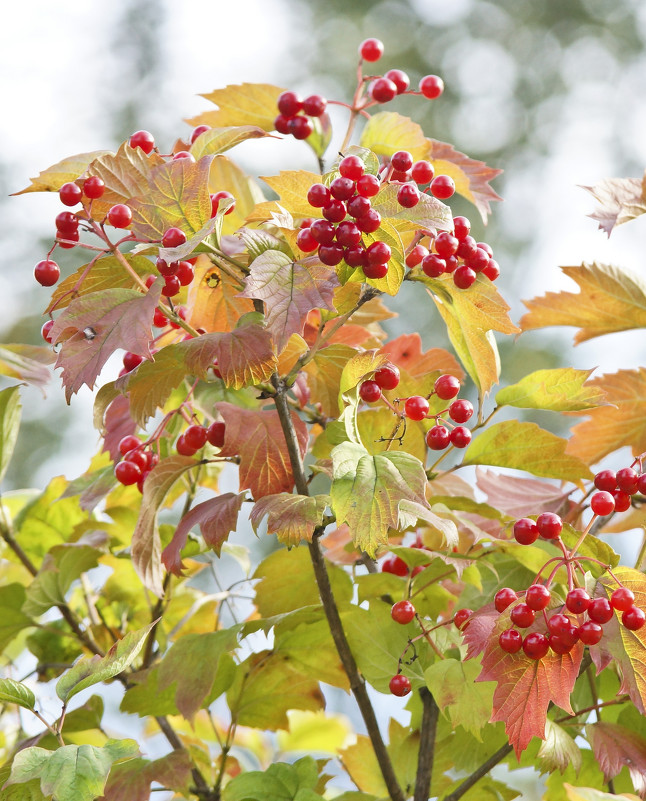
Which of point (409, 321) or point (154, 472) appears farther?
point (409, 321)

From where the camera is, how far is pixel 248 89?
73cm

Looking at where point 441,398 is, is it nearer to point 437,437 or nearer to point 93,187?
Result: point 437,437

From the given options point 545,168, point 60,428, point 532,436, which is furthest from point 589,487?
point 545,168

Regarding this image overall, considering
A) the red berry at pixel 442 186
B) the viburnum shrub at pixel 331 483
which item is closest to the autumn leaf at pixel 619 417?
the viburnum shrub at pixel 331 483

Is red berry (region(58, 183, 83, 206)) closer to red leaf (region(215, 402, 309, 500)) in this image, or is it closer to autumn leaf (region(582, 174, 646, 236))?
red leaf (region(215, 402, 309, 500))

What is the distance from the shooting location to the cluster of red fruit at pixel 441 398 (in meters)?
0.57

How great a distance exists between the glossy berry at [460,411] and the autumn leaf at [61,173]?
29cm

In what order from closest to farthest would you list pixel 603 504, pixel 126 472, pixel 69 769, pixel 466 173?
pixel 69 769 → pixel 603 504 → pixel 126 472 → pixel 466 173

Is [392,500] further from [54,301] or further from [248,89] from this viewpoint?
[248,89]

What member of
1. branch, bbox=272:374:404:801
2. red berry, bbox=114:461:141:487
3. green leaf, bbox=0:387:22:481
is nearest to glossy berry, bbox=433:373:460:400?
branch, bbox=272:374:404:801

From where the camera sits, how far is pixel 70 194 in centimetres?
55

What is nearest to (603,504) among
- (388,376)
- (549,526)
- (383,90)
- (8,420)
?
(549,526)

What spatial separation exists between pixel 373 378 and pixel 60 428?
3.90 metres

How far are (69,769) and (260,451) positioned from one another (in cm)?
22
